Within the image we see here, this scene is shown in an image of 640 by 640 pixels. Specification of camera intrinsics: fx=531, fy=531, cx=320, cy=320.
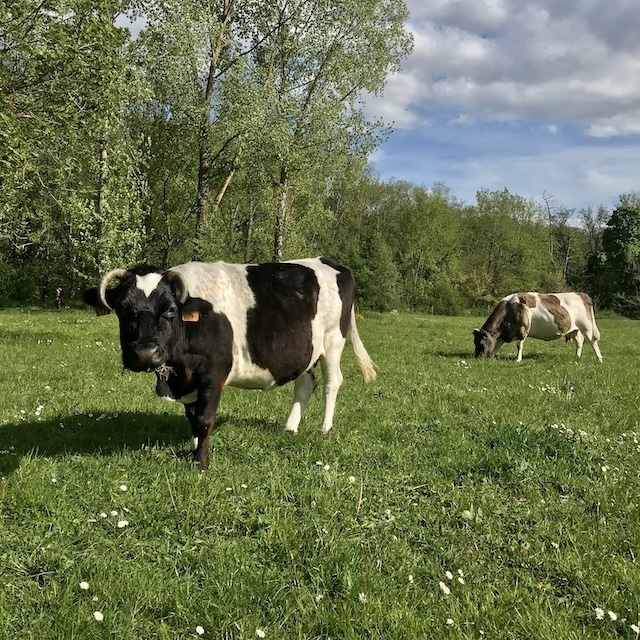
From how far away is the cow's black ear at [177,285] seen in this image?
5.23 m

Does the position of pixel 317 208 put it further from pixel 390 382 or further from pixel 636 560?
pixel 636 560

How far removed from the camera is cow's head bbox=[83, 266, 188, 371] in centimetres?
491

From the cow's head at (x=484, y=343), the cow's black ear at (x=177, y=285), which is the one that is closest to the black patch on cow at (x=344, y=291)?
the cow's black ear at (x=177, y=285)

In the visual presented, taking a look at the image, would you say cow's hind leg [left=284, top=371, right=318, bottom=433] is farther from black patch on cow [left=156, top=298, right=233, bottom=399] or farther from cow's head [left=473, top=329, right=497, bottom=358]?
cow's head [left=473, top=329, right=497, bottom=358]

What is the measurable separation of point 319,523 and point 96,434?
11.5 feet

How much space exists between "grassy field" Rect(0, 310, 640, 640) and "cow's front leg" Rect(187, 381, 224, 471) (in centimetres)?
17

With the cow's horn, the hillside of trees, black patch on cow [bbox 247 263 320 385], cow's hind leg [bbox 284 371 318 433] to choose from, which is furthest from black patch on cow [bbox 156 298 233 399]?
the hillside of trees

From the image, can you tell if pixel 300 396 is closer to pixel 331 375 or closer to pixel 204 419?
pixel 331 375

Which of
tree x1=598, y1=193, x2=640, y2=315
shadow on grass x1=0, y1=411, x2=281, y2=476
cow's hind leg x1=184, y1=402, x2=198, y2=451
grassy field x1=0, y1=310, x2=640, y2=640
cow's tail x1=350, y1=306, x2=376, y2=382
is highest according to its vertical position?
tree x1=598, y1=193, x2=640, y2=315

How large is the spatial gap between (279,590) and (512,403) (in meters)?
6.70

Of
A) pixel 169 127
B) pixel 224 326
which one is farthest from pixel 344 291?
pixel 169 127

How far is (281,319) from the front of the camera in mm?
6488

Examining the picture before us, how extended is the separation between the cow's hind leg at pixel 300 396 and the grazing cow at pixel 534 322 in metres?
10.8

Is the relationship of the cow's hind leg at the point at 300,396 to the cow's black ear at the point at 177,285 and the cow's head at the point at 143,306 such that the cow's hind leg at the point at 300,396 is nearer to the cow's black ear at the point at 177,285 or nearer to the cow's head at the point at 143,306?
the cow's head at the point at 143,306
